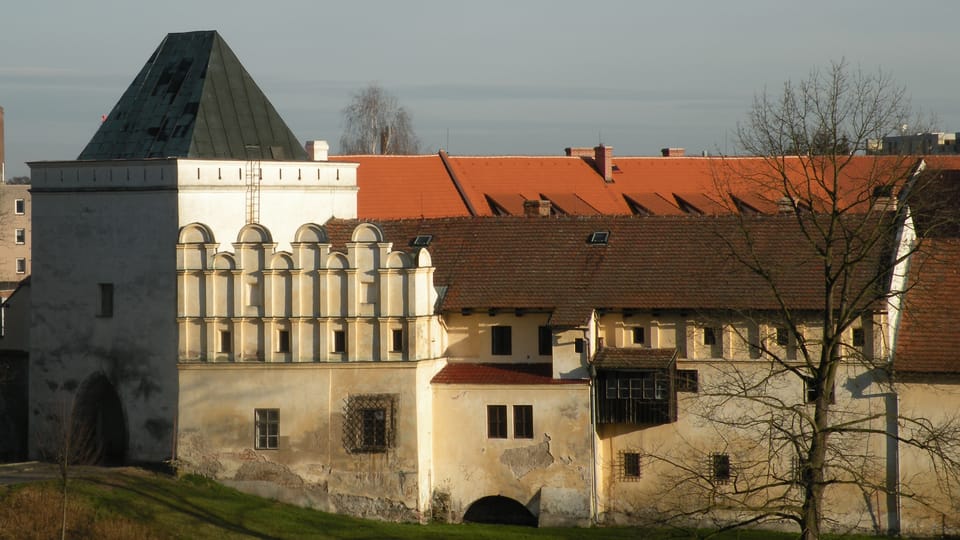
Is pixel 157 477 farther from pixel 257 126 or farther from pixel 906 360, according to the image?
pixel 906 360

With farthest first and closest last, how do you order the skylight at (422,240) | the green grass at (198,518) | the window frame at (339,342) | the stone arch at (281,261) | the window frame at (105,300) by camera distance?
1. the skylight at (422,240)
2. the window frame at (105,300)
3. the stone arch at (281,261)
4. the window frame at (339,342)
5. the green grass at (198,518)

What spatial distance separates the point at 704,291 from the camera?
42500mm

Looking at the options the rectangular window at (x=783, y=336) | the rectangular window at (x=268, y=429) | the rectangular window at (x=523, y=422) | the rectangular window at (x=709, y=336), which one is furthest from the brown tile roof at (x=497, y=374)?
the rectangular window at (x=783, y=336)

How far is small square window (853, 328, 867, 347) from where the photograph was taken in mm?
41938

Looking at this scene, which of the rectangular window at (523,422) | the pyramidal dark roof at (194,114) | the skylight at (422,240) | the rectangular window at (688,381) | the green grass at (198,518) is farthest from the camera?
the skylight at (422,240)

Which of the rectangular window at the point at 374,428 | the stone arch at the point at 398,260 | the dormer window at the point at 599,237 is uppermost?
the dormer window at the point at 599,237

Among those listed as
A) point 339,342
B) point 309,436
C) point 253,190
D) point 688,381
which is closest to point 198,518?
point 309,436

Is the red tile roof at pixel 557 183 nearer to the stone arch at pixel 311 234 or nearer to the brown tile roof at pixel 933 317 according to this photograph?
the brown tile roof at pixel 933 317

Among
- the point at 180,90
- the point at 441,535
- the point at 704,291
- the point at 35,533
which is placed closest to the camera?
the point at 35,533

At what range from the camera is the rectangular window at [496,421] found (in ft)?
139

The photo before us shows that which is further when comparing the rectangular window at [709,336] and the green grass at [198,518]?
the rectangular window at [709,336]

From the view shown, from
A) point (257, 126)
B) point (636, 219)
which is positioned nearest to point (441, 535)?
point (636, 219)

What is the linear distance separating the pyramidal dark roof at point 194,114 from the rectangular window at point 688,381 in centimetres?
1335

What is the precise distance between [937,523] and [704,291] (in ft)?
27.7
